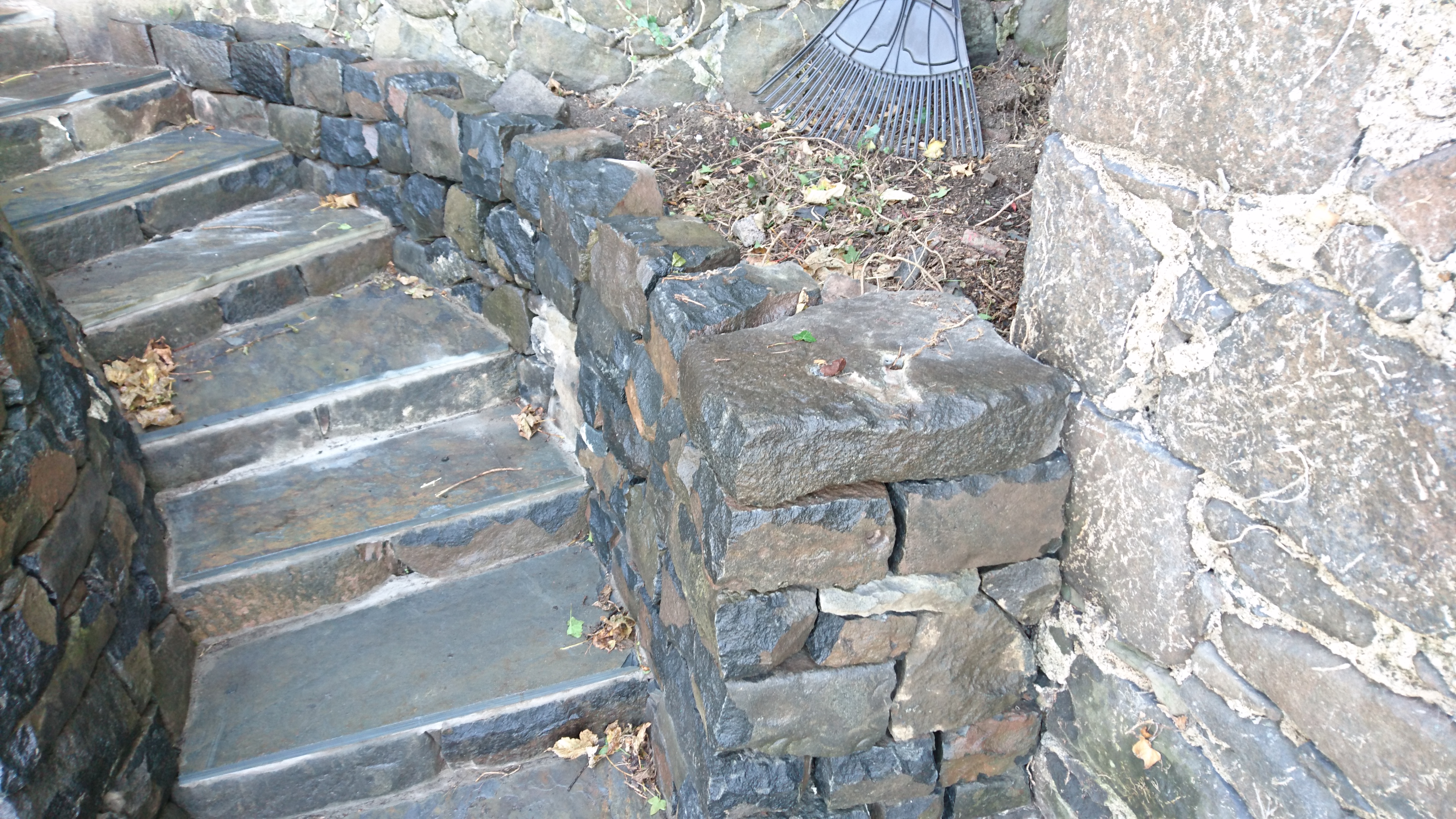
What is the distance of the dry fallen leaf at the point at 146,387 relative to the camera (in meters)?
2.94

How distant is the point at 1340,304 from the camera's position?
1.16m

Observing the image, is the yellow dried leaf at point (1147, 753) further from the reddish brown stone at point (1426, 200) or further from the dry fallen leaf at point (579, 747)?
the dry fallen leaf at point (579, 747)

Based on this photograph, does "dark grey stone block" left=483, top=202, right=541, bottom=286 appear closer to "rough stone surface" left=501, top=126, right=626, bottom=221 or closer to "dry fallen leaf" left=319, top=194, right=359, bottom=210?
"rough stone surface" left=501, top=126, right=626, bottom=221

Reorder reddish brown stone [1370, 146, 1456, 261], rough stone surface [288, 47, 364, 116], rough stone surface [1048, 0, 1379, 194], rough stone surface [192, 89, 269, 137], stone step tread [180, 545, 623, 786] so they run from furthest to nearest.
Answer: rough stone surface [192, 89, 269, 137]
rough stone surface [288, 47, 364, 116]
stone step tread [180, 545, 623, 786]
rough stone surface [1048, 0, 1379, 194]
reddish brown stone [1370, 146, 1456, 261]

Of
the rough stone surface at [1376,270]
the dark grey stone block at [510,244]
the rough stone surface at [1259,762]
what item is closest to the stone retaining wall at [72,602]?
the dark grey stone block at [510,244]

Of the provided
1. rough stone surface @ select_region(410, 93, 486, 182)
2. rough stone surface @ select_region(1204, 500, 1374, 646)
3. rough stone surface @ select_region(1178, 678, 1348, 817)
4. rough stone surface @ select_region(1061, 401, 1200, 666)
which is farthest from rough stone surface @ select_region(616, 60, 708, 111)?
rough stone surface @ select_region(1178, 678, 1348, 817)

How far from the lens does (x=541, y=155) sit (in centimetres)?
278

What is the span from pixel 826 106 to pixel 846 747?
2.06 meters

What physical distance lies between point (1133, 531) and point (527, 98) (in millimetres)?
2781

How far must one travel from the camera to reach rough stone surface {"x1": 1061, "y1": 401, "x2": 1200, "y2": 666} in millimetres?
1528

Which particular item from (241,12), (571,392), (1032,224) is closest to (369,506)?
(571,392)

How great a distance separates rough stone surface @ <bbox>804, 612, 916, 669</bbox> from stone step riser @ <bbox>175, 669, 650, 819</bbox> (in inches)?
40.0

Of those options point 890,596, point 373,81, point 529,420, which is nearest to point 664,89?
point 373,81

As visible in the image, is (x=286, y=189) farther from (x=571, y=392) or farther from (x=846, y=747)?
(x=846, y=747)
